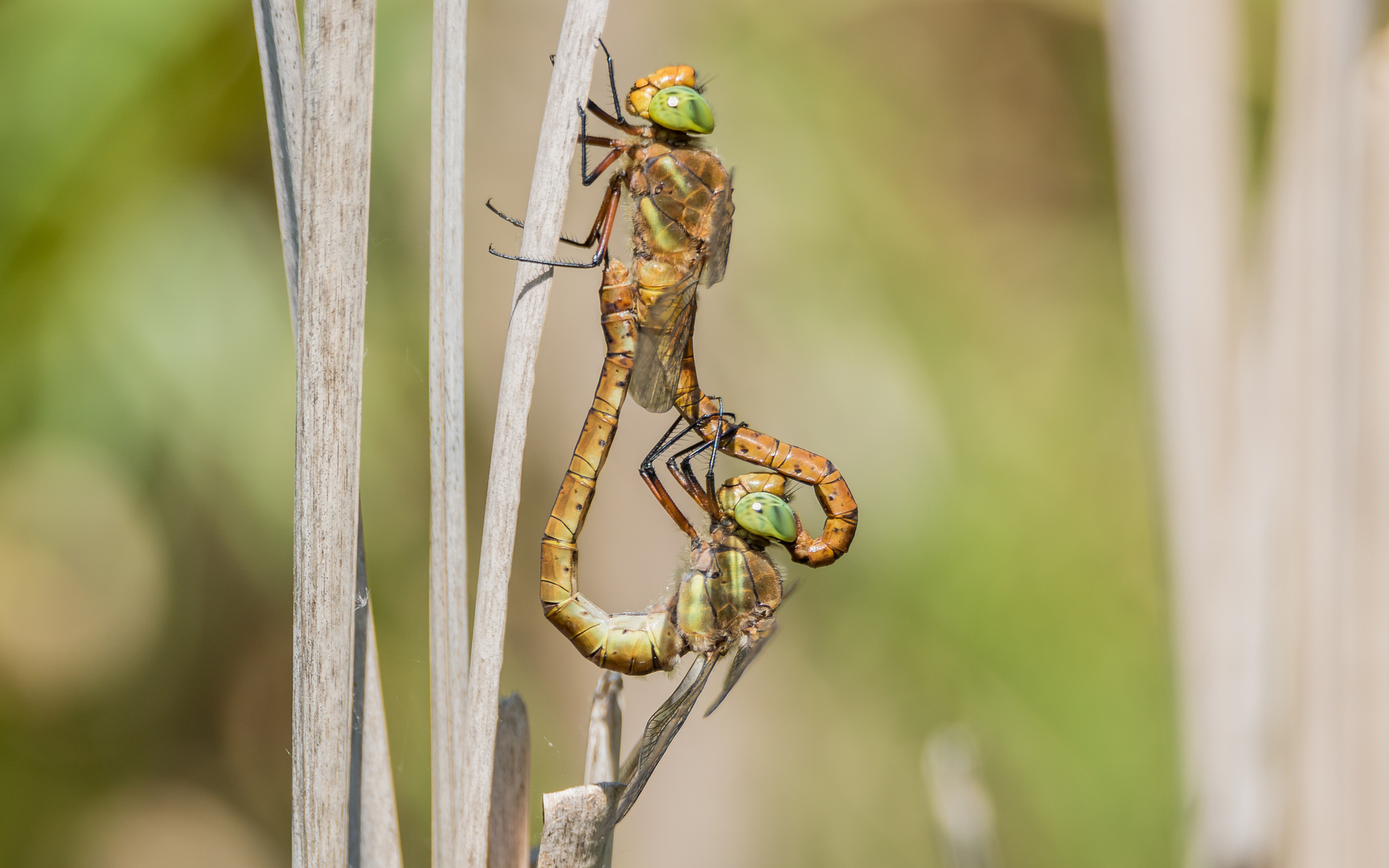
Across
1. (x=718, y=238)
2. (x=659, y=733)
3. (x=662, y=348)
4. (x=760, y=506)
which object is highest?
(x=718, y=238)

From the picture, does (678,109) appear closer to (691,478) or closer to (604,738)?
(691,478)

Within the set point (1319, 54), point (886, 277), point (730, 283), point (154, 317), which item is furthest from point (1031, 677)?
point (154, 317)

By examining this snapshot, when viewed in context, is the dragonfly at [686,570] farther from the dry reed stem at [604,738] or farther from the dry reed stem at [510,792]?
the dry reed stem at [510,792]

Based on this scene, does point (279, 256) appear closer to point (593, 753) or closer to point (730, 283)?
point (730, 283)

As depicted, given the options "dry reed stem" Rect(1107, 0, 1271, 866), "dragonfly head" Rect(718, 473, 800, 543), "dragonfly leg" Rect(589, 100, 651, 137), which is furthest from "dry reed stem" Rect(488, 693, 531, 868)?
"dry reed stem" Rect(1107, 0, 1271, 866)

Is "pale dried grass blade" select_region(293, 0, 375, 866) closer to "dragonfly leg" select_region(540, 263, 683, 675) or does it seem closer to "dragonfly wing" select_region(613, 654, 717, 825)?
"dragonfly wing" select_region(613, 654, 717, 825)

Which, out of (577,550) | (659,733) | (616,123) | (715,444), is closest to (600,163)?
(616,123)

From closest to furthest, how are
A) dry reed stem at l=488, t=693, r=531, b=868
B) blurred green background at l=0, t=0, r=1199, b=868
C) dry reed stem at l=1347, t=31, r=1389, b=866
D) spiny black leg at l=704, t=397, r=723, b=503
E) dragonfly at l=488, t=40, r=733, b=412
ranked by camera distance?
1. dry reed stem at l=488, t=693, r=531, b=868
2. dry reed stem at l=1347, t=31, r=1389, b=866
3. dragonfly at l=488, t=40, r=733, b=412
4. spiny black leg at l=704, t=397, r=723, b=503
5. blurred green background at l=0, t=0, r=1199, b=868
